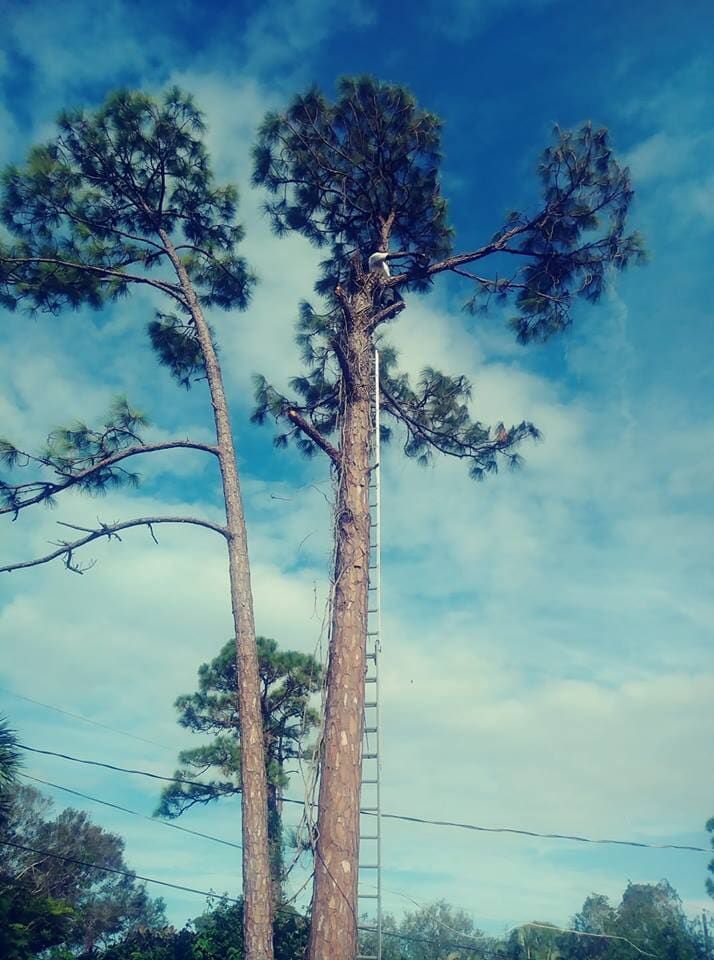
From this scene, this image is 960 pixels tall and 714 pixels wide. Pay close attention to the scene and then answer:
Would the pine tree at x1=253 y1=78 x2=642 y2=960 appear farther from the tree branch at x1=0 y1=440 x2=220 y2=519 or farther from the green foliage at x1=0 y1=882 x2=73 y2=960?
the green foliage at x1=0 y1=882 x2=73 y2=960

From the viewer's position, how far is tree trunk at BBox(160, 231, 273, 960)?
5.26 m

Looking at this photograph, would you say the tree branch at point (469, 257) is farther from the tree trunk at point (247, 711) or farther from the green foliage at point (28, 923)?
the green foliage at point (28, 923)

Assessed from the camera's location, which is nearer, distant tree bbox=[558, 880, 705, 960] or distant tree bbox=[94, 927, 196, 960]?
distant tree bbox=[94, 927, 196, 960]

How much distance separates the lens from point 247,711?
5953 millimetres

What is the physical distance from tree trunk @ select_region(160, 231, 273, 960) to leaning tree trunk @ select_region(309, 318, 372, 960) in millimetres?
629

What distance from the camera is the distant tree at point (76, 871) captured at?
82.0ft

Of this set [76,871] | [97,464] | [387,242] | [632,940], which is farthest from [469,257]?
[76,871]

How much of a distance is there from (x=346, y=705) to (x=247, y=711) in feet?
3.11

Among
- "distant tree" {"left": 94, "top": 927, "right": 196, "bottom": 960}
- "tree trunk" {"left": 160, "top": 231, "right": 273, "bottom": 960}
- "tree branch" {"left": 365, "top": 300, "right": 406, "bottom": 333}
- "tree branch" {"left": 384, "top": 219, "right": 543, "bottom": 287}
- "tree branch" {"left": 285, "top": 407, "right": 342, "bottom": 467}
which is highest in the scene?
"tree branch" {"left": 384, "top": 219, "right": 543, "bottom": 287}

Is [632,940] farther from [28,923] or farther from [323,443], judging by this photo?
[323,443]

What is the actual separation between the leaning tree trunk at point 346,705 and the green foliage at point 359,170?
2.35 metres

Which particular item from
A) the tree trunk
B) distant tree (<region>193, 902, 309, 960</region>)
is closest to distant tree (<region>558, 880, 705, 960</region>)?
distant tree (<region>193, 902, 309, 960</region>)

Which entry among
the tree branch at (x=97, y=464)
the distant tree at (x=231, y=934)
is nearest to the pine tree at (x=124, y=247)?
the tree branch at (x=97, y=464)

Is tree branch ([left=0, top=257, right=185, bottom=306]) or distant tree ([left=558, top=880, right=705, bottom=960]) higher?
tree branch ([left=0, top=257, right=185, bottom=306])
